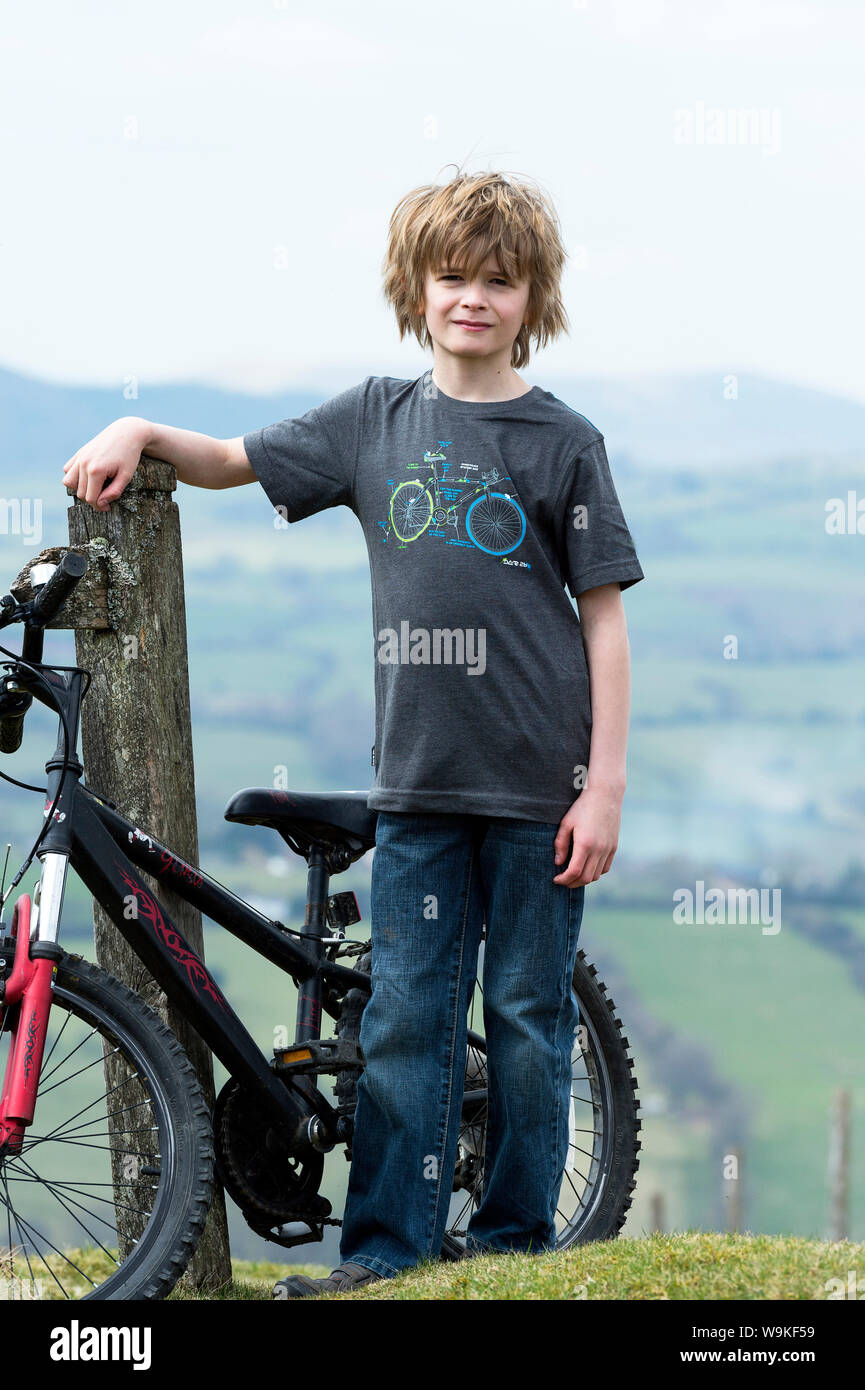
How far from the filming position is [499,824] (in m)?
3.08

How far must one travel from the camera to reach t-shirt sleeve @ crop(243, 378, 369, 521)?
321 centimetres

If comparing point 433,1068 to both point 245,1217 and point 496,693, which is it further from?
point 496,693

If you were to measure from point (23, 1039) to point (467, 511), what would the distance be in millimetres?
1451

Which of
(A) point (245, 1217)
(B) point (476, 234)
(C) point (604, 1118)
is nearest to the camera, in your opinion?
(B) point (476, 234)

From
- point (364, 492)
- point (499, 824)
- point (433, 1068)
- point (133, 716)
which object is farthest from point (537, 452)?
point (433, 1068)

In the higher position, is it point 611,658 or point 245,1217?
point 611,658

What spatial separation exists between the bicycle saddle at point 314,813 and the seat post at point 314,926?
0.07m

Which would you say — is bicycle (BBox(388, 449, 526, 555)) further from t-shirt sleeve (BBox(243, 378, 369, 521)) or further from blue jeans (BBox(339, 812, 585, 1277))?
blue jeans (BBox(339, 812, 585, 1277))

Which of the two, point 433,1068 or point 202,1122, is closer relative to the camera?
point 202,1122

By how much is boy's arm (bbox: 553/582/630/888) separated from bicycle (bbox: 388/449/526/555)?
23 cm

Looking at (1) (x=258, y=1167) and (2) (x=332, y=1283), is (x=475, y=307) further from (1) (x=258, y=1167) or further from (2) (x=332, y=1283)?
(2) (x=332, y=1283)

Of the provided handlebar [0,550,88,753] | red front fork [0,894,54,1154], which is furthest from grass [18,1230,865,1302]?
handlebar [0,550,88,753]
